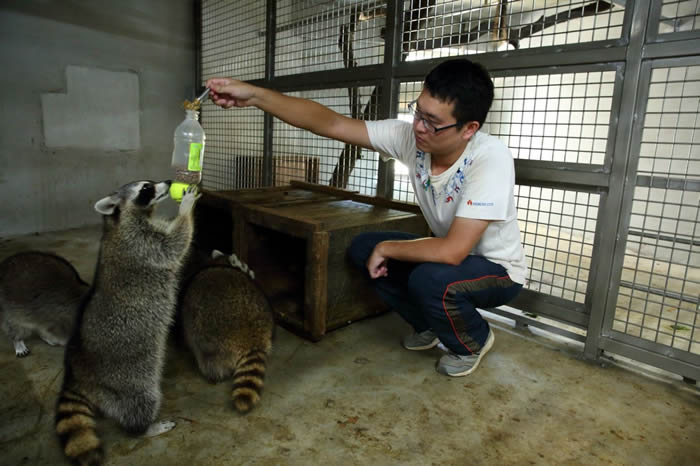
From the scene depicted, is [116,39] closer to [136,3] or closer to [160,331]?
[136,3]

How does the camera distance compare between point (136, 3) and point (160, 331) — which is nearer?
point (160, 331)

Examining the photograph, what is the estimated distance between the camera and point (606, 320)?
7.93 feet

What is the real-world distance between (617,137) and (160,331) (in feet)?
7.66

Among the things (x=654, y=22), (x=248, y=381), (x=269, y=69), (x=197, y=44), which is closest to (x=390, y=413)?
(x=248, y=381)

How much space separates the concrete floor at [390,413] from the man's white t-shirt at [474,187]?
1.89 ft

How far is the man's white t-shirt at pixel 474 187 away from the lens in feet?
6.48

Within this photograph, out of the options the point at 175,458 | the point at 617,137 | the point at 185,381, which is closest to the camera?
the point at 175,458

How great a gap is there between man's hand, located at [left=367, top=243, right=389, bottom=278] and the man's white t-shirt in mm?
A: 352

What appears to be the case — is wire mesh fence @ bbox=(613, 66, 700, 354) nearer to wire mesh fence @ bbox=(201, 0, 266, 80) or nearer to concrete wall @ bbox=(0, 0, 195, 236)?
wire mesh fence @ bbox=(201, 0, 266, 80)

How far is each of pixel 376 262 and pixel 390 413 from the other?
0.68 metres

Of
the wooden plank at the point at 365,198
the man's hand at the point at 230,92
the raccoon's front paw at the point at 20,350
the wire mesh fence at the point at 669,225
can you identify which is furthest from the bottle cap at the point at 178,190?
the wire mesh fence at the point at 669,225

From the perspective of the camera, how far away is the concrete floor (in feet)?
5.43

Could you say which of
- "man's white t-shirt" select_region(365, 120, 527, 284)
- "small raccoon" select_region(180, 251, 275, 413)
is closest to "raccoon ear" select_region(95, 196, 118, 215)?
"small raccoon" select_region(180, 251, 275, 413)

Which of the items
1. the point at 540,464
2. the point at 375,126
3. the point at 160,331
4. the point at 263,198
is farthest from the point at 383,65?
the point at 540,464
